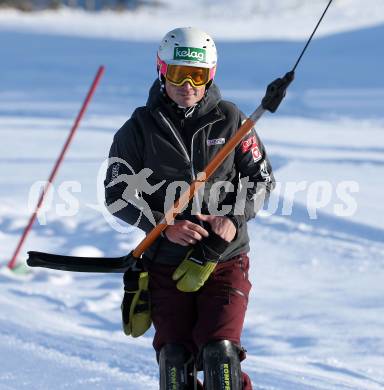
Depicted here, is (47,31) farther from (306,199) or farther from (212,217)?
(212,217)

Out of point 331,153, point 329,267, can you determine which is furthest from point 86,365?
point 331,153

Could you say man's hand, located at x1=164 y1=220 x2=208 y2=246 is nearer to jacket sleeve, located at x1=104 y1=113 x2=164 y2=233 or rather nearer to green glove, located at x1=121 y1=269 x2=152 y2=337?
jacket sleeve, located at x1=104 y1=113 x2=164 y2=233

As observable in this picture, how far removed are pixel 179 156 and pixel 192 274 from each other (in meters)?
0.46

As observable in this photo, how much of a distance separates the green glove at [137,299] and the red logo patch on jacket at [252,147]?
635mm

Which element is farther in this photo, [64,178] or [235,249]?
[64,178]

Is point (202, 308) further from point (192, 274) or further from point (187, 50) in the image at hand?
point (187, 50)

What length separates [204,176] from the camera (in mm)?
3170

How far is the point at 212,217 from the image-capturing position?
128 inches

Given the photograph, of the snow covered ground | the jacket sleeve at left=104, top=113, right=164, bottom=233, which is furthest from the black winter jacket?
the snow covered ground

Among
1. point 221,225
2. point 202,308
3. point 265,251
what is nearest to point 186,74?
point 221,225

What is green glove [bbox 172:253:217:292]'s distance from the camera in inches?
128

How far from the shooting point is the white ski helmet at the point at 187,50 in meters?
3.30

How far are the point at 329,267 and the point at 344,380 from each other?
7.54 feet

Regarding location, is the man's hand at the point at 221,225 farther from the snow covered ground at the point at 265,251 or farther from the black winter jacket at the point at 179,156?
the snow covered ground at the point at 265,251
